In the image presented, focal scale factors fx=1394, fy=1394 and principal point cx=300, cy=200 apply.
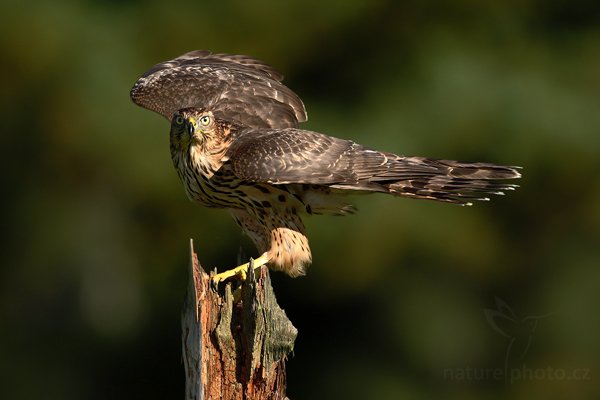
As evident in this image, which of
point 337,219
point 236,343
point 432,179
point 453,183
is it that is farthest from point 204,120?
point 337,219

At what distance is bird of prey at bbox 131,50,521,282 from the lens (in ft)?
24.1

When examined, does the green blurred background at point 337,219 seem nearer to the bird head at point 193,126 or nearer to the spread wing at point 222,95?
the spread wing at point 222,95

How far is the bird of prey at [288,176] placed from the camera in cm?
735

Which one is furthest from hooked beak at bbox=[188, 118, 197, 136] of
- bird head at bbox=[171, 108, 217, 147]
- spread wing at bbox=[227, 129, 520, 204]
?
spread wing at bbox=[227, 129, 520, 204]

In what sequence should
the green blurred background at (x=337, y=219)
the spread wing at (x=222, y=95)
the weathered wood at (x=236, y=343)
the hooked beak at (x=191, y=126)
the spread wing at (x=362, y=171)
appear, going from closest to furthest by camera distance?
the weathered wood at (x=236, y=343), the spread wing at (x=362, y=171), the hooked beak at (x=191, y=126), the spread wing at (x=222, y=95), the green blurred background at (x=337, y=219)

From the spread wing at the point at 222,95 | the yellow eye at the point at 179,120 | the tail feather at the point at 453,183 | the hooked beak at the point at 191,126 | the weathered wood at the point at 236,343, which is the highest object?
the spread wing at the point at 222,95

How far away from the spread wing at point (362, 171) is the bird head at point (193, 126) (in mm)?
218

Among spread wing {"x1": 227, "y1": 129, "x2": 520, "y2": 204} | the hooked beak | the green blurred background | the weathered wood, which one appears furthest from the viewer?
the green blurred background

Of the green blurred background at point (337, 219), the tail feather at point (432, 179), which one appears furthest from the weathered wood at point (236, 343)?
the green blurred background at point (337, 219)

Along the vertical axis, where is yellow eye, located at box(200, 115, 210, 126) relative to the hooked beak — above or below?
above

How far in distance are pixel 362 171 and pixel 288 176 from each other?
423 millimetres

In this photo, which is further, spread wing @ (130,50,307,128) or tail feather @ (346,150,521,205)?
spread wing @ (130,50,307,128)

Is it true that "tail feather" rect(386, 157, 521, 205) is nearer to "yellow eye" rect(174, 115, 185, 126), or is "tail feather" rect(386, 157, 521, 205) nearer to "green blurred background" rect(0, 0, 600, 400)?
"yellow eye" rect(174, 115, 185, 126)

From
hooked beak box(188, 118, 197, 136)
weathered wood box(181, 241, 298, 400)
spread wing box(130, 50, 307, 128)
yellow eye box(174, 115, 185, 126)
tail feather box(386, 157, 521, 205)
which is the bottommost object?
weathered wood box(181, 241, 298, 400)
